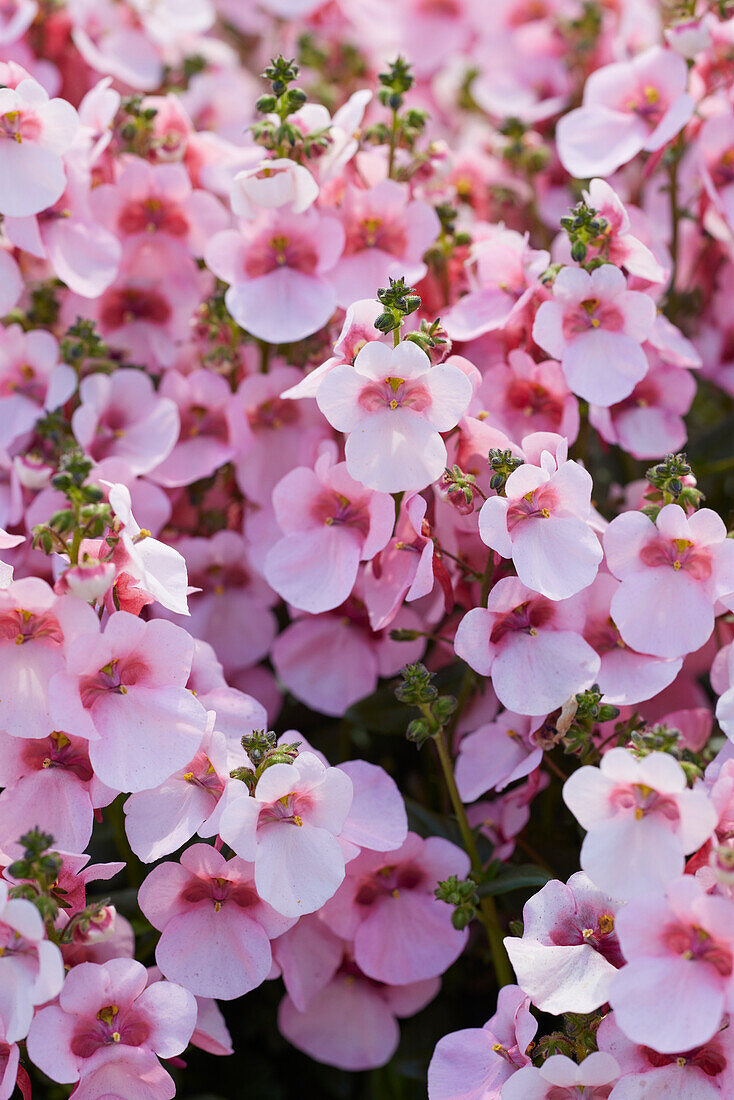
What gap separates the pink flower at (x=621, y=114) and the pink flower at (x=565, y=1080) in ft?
2.42

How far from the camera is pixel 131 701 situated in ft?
2.35

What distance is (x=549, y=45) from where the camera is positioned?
1362 mm

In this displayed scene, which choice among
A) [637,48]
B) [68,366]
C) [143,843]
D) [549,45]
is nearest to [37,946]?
[143,843]

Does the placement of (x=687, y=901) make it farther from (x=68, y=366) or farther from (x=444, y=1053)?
(x=68, y=366)

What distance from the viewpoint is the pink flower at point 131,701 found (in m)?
0.68

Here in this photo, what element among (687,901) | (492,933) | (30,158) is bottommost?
(492,933)

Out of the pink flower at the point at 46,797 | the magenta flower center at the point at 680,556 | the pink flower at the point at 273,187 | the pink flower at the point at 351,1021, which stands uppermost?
the pink flower at the point at 273,187

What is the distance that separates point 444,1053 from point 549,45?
1.17m

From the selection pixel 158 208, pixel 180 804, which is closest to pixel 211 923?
pixel 180 804

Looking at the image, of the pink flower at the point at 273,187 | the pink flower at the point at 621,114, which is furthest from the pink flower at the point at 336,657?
the pink flower at the point at 621,114

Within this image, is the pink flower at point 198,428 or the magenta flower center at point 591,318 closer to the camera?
the magenta flower center at point 591,318

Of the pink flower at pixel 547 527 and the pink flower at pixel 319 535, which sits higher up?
the pink flower at pixel 547 527

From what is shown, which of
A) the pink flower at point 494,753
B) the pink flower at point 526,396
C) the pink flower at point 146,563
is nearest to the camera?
the pink flower at point 146,563

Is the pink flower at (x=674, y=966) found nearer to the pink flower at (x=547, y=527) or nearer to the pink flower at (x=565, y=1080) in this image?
→ the pink flower at (x=565, y=1080)
